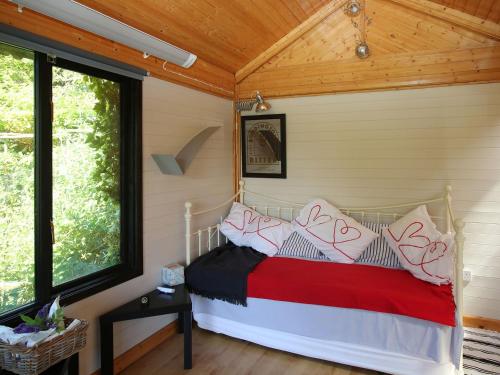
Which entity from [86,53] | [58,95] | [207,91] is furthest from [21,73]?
[207,91]

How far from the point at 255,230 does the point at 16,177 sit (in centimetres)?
206

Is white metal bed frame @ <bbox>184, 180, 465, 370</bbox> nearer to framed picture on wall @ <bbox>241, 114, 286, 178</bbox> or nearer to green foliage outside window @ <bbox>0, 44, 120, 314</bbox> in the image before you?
framed picture on wall @ <bbox>241, 114, 286, 178</bbox>

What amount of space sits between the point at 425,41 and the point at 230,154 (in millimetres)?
2149

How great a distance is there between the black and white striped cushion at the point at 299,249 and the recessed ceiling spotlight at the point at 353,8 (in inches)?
83.6

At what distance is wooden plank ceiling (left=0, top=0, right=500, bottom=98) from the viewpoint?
105 inches

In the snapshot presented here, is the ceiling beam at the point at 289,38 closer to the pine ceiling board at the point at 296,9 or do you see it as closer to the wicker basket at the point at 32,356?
the pine ceiling board at the point at 296,9

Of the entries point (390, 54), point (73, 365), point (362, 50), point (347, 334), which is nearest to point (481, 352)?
point (347, 334)

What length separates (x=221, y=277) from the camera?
285cm

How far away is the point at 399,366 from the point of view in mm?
2416

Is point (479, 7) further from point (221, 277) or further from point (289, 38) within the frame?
point (221, 277)

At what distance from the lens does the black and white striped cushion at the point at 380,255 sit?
304 cm

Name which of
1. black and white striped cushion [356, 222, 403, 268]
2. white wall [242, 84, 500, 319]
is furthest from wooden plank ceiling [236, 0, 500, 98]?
black and white striped cushion [356, 222, 403, 268]

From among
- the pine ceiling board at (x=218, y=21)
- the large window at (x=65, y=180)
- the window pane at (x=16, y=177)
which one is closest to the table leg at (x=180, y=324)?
the large window at (x=65, y=180)

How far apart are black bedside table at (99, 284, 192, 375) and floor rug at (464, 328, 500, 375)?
1.93 metres
